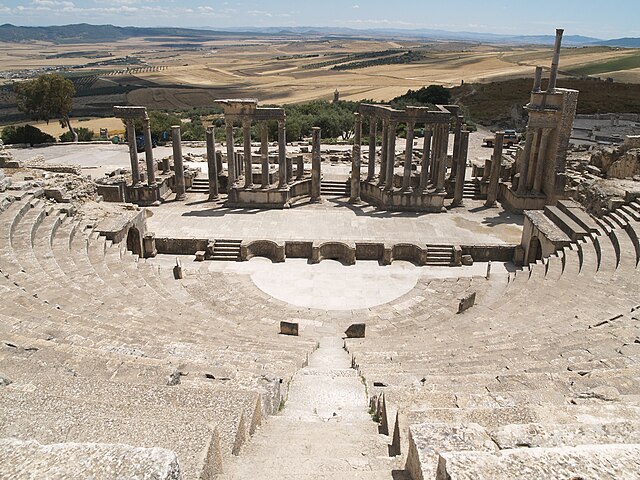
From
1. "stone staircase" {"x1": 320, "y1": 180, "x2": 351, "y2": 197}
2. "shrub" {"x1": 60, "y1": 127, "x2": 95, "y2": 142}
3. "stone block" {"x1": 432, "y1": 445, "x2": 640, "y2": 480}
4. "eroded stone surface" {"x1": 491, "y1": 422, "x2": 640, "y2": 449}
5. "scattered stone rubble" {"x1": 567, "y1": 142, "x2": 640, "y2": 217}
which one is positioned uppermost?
"stone block" {"x1": 432, "y1": 445, "x2": 640, "y2": 480}

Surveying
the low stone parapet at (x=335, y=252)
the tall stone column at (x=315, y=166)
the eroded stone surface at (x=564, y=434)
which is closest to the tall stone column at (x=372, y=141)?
the tall stone column at (x=315, y=166)

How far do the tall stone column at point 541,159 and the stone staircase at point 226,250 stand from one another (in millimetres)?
17061

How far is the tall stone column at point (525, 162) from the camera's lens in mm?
27625

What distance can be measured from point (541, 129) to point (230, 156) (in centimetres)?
1729

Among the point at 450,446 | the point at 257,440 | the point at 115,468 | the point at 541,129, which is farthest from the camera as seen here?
the point at 541,129

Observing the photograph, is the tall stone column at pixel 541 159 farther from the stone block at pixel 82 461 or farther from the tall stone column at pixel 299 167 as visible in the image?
the stone block at pixel 82 461

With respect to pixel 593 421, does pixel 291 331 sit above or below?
below

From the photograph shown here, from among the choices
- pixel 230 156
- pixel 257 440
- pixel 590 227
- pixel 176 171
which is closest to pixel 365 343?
pixel 257 440

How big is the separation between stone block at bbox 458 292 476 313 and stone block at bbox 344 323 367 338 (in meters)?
3.80

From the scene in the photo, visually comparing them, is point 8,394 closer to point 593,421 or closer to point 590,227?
point 593,421

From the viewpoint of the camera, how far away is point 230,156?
28.4m

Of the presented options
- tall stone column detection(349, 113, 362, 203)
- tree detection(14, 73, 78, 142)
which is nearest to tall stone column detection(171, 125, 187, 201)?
tall stone column detection(349, 113, 362, 203)

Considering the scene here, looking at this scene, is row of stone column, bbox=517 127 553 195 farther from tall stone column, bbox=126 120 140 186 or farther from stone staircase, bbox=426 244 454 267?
tall stone column, bbox=126 120 140 186

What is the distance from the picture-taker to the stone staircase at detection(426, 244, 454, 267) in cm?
2222
